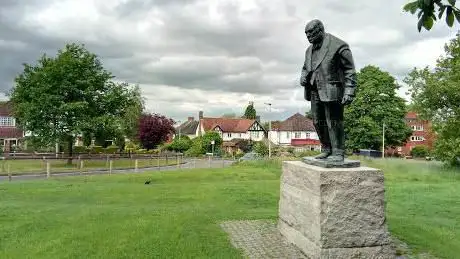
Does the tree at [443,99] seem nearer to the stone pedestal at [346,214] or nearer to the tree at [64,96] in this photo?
the tree at [64,96]

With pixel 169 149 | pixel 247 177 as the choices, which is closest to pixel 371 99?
pixel 169 149

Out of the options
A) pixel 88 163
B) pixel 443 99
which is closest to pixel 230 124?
pixel 88 163

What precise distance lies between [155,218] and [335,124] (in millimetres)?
4432

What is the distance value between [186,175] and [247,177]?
3215mm

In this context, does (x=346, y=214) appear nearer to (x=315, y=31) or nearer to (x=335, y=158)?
(x=335, y=158)

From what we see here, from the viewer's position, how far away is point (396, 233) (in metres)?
9.49

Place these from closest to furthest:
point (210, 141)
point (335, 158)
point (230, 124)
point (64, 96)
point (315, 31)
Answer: point (335, 158)
point (315, 31)
point (64, 96)
point (210, 141)
point (230, 124)

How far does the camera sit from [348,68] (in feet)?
26.2

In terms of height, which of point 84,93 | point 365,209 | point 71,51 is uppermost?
point 71,51

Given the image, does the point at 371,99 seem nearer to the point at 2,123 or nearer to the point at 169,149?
the point at 169,149

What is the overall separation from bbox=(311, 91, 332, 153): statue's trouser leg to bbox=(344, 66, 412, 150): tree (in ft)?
174

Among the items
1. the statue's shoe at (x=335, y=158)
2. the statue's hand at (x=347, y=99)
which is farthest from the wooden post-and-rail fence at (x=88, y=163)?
the statue's hand at (x=347, y=99)

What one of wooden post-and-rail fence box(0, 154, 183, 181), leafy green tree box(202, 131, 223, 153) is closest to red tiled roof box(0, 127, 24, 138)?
leafy green tree box(202, 131, 223, 153)

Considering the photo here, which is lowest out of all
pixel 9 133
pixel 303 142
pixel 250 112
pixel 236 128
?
pixel 303 142
